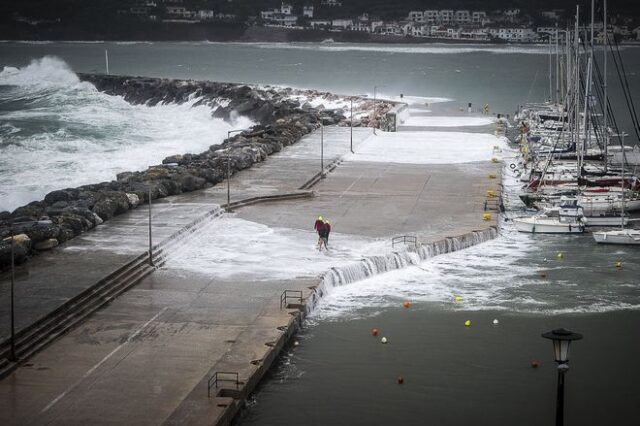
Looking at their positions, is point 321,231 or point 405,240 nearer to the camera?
point 321,231

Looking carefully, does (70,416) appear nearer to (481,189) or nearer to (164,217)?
(164,217)

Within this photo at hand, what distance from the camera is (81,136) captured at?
75062 mm

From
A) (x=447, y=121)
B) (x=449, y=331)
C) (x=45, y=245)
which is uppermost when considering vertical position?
(x=447, y=121)

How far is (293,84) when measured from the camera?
130 metres

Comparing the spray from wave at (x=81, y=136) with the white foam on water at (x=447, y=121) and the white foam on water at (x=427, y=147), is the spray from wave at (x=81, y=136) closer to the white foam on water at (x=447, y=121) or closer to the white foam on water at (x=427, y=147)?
the white foam on water at (x=427, y=147)

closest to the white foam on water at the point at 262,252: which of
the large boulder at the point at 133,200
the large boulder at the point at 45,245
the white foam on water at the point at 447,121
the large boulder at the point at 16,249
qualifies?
the large boulder at the point at 133,200

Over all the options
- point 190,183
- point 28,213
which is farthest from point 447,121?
point 28,213

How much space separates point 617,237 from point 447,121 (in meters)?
32.7

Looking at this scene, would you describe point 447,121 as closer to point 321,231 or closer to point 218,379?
point 321,231

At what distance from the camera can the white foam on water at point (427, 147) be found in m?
51.8

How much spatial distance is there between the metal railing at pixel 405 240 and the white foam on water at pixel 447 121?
3231 cm

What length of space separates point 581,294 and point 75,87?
102465 mm

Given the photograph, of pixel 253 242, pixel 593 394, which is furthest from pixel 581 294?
pixel 253 242

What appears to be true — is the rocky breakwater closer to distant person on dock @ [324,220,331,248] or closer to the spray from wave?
the spray from wave
